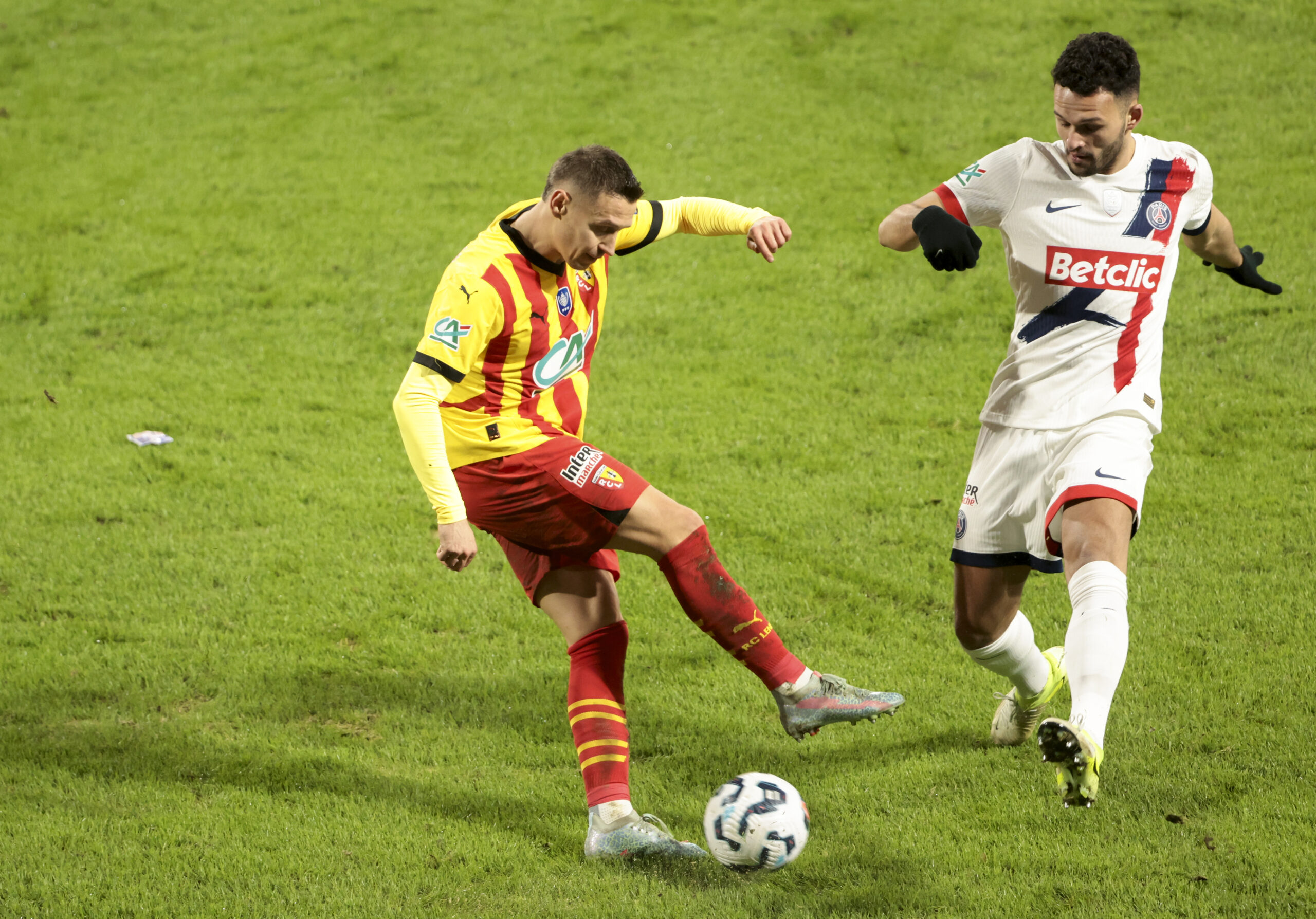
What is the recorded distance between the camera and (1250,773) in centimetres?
449

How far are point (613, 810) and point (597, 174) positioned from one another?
226 centimetres

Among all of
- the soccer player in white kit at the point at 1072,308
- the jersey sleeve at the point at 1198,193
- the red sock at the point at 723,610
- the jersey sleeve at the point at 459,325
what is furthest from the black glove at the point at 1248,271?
the jersey sleeve at the point at 459,325

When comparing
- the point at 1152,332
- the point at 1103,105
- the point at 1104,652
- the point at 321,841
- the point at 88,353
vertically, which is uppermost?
the point at 1103,105

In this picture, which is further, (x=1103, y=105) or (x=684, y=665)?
(x=684, y=665)

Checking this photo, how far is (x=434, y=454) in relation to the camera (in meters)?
3.96

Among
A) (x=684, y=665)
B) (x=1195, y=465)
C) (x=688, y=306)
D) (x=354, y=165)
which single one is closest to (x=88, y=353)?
(x=354, y=165)

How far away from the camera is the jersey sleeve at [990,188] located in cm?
416

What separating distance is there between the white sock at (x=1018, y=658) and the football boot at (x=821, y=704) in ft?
1.63

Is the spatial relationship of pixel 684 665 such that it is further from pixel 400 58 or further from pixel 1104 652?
pixel 400 58

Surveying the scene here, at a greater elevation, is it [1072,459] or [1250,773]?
[1072,459]

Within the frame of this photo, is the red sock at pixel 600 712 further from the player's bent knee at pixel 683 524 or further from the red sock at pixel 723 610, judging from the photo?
the player's bent knee at pixel 683 524

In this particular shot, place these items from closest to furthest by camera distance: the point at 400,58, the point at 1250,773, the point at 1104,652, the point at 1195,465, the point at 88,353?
the point at 1104,652, the point at 1250,773, the point at 1195,465, the point at 88,353, the point at 400,58

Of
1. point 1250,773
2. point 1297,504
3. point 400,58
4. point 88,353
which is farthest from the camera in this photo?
point 400,58

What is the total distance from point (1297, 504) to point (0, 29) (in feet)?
55.1
